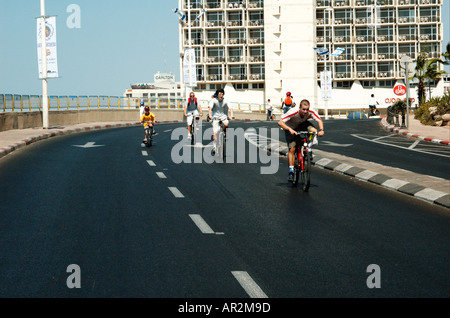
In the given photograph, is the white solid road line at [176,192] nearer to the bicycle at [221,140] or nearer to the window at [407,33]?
the bicycle at [221,140]

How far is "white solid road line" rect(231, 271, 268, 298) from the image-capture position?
229 inches

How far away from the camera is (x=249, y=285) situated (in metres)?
6.09

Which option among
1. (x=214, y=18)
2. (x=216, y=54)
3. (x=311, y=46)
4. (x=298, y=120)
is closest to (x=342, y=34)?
(x=311, y=46)

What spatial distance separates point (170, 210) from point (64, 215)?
1.55m

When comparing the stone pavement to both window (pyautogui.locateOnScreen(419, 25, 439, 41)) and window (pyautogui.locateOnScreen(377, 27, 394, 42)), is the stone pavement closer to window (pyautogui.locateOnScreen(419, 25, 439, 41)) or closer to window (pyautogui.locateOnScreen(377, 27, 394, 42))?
window (pyautogui.locateOnScreen(377, 27, 394, 42))

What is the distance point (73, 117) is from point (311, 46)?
5944 centimetres

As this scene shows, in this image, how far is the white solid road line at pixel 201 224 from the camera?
8.70 m

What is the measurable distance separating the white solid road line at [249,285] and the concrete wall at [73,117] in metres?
28.7

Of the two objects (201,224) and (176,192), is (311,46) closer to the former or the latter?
(176,192)

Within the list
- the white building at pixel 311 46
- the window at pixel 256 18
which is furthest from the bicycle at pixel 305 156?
the window at pixel 256 18

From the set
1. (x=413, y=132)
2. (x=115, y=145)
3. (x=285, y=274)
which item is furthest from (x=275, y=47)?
(x=285, y=274)

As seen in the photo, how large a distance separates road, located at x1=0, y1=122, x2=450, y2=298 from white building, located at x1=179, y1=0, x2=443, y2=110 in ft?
283

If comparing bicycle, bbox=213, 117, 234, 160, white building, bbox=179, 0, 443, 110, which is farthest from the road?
white building, bbox=179, 0, 443, 110

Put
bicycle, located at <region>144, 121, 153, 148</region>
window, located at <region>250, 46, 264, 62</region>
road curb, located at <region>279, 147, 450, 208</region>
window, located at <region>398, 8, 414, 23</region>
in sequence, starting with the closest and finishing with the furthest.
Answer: road curb, located at <region>279, 147, 450, 208</region> < bicycle, located at <region>144, 121, 153, 148</region> < window, located at <region>398, 8, 414, 23</region> < window, located at <region>250, 46, 264, 62</region>
